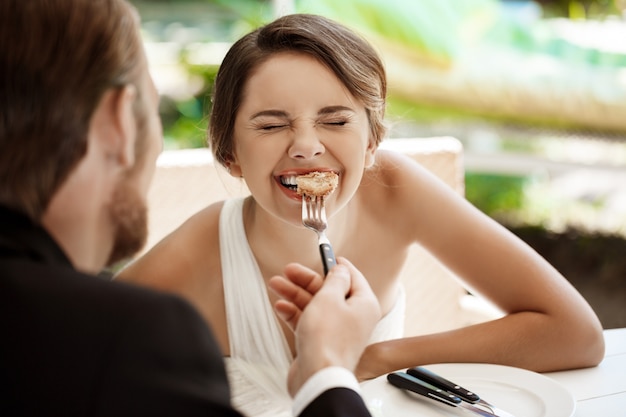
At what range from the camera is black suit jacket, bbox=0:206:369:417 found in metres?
0.85

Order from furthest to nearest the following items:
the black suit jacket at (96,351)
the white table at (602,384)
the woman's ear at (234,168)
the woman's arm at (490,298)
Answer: the woman's ear at (234,168) < the woman's arm at (490,298) < the white table at (602,384) < the black suit jacket at (96,351)

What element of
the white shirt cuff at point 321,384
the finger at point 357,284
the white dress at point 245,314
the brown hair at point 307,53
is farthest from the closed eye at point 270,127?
the white shirt cuff at point 321,384

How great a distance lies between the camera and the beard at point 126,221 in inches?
43.3

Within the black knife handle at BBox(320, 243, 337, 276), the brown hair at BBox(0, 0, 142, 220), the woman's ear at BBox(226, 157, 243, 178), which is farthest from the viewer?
the woman's ear at BBox(226, 157, 243, 178)

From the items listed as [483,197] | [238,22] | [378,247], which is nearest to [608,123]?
[483,197]

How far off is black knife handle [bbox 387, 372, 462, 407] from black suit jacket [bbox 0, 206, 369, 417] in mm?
655

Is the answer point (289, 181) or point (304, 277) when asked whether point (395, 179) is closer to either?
point (289, 181)

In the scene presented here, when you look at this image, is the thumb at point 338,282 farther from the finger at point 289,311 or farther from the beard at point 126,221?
the beard at point 126,221

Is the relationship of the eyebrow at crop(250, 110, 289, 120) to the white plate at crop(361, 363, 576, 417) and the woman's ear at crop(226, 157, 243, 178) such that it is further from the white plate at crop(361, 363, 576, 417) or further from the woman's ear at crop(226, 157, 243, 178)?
the white plate at crop(361, 363, 576, 417)

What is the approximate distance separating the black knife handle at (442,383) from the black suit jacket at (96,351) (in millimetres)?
669

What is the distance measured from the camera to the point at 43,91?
968 mm

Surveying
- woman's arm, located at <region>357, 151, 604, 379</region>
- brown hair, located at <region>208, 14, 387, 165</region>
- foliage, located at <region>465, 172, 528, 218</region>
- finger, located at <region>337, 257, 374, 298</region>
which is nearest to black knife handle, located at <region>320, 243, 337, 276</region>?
finger, located at <region>337, 257, 374, 298</region>

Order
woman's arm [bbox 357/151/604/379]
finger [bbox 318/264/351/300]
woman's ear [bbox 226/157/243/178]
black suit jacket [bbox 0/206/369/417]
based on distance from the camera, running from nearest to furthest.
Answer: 1. black suit jacket [bbox 0/206/369/417]
2. finger [bbox 318/264/351/300]
3. woman's arm [bbox 357/151/604/379]
4. woman's ear [bbox 226/157/243/178]

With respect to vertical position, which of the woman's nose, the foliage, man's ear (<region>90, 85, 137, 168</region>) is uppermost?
man's ear (<region>90, 85, 137, 168</region>)
